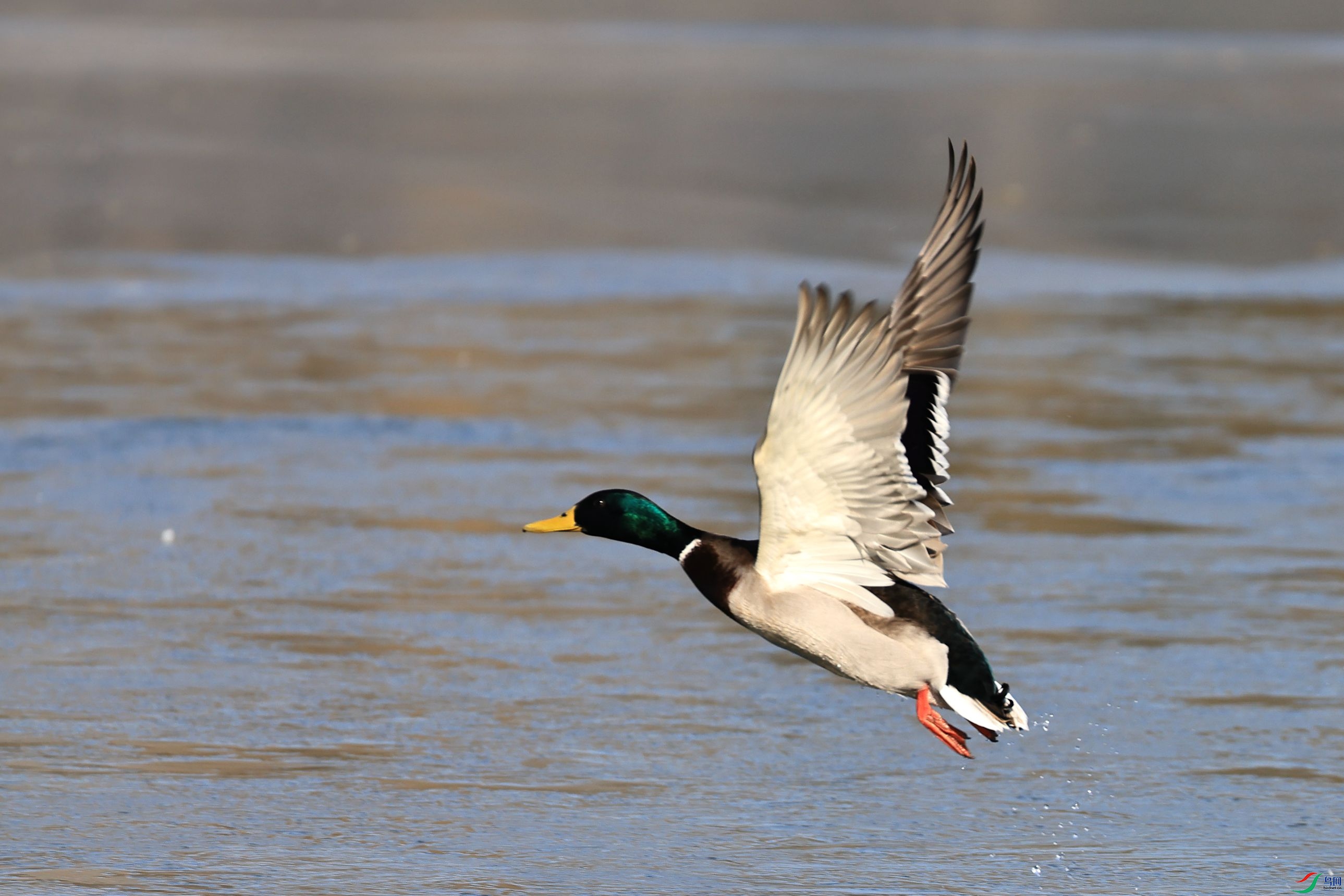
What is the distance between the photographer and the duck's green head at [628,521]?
544cm

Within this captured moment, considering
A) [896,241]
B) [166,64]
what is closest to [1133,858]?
[896,241]

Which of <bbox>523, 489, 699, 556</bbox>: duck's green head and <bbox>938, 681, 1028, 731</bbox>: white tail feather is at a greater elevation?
<bbox>523, 489, 699, 556</bbox>: duck's green head

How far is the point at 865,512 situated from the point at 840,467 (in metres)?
0.15

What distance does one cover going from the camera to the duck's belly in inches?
202

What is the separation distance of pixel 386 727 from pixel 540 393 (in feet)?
15.5

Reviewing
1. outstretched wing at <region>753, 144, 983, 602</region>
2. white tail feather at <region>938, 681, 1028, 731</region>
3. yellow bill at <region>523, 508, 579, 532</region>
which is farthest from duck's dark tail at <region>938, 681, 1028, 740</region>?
yellow bill at <region>523, 508, 579, 532</region>

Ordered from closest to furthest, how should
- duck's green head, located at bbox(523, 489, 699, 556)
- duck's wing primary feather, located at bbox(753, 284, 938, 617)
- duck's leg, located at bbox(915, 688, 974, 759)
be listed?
duck's wing primary feather, located at bbox(753, 284, 938, 617)
duck's leg, located at bbox(915, 688, 974, 759)
duck's green head, located at bbox(523, 489, 699, 556)

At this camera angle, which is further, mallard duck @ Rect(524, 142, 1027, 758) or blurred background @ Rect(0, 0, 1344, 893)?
blurred background @ Rect(0, 0, 1344, 893)

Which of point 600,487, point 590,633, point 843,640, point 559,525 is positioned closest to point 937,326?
point 843,640

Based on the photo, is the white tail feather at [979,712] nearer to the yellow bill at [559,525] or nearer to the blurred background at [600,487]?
the blurred background at [600,487]

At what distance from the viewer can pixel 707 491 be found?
28.2ft

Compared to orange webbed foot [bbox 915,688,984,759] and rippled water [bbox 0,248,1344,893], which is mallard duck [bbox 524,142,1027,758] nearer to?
orange webbed foot [bbox 915,688,984,759]

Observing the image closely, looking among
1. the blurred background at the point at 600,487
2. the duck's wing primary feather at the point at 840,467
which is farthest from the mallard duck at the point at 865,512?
the blurred background at the point at 600,487

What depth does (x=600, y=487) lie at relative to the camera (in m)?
8.59
